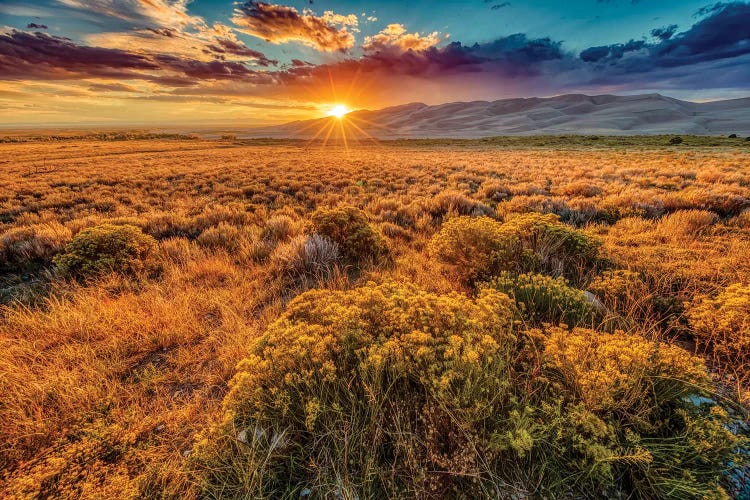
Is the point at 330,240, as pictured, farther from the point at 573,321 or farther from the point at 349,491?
the point at 349,491

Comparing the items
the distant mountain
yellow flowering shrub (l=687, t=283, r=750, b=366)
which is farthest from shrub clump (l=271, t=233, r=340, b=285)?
the distant mountain

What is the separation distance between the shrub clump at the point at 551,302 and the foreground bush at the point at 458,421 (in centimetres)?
64

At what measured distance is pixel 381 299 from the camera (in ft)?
9.57

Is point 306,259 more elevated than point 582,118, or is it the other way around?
point 582,118

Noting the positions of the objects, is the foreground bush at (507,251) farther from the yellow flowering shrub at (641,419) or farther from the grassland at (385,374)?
the yellow flowering shrub at (641,419)

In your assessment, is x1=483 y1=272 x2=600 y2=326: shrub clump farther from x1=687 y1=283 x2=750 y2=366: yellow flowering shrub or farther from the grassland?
x1=687 y1=283 x2=750 y2=366: yellow flowering shrub

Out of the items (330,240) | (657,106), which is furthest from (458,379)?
(657,106)

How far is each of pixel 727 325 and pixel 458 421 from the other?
2.83 meters

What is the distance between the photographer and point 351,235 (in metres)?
5.72

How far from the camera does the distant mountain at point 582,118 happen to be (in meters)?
99.9

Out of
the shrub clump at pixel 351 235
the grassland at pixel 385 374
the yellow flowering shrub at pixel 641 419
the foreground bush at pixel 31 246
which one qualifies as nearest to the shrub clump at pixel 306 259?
the grassland at pixel 385 374

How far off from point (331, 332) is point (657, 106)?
634ft

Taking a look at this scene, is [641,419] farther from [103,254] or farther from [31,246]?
[31,246]

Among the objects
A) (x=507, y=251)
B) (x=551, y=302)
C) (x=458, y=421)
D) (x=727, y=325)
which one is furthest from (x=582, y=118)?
(x=458, y=421)
